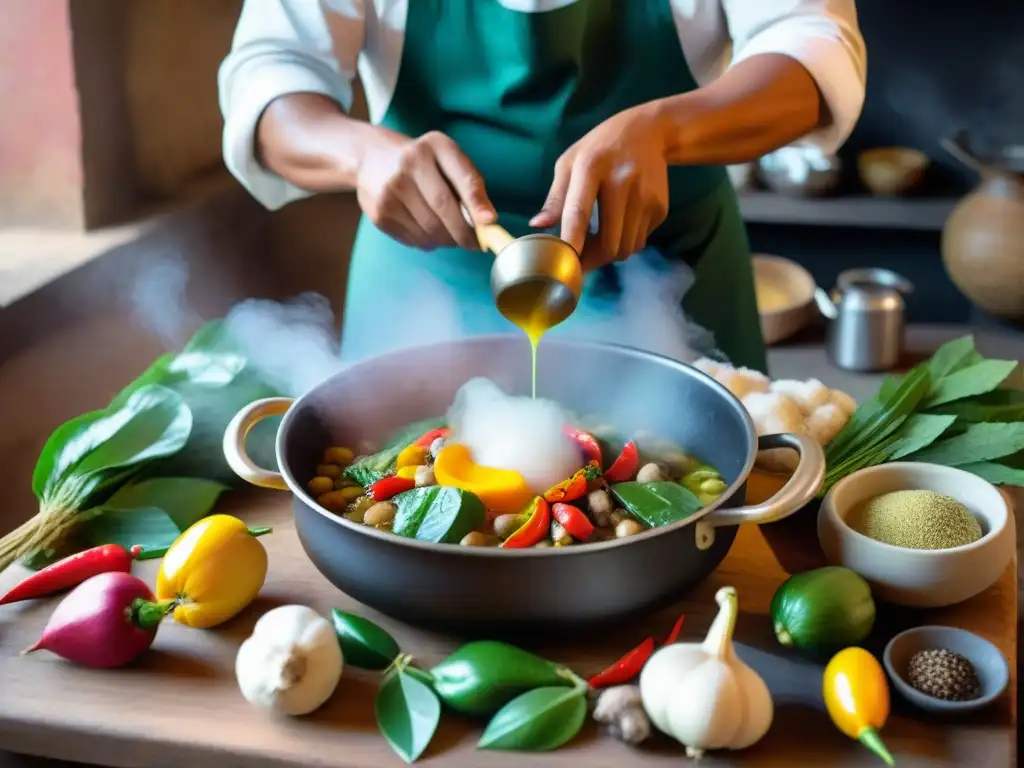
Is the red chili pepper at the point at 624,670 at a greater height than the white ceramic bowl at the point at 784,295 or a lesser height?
greater

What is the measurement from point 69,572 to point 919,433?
97cm

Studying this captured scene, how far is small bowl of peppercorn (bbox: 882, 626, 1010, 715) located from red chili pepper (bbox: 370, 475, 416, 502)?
1.69ft

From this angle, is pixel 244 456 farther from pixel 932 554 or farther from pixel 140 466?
pixel 932 554

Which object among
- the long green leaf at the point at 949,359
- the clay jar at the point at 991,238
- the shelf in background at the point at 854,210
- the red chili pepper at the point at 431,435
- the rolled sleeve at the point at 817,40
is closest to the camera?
the red chili pepper at the point at 431,435

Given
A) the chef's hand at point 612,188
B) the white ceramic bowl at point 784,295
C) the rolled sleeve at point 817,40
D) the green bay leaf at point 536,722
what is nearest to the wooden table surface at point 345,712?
the green bay leaf at point 536,722

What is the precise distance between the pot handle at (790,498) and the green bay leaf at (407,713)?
0.94ft

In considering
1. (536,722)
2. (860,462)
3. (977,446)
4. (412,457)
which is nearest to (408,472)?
(412,457)

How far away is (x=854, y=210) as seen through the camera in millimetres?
3141

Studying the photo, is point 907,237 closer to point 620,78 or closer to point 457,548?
point 620,78

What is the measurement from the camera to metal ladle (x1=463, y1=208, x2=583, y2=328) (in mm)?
1122

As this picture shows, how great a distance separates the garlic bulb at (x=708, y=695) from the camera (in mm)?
840

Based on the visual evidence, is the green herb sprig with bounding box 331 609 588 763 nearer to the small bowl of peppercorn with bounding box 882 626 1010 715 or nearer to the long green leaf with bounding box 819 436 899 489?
the small bowl of peppercorn with bounding box 882 626 1010 715

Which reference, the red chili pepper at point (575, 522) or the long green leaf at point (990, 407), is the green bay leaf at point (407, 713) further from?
the long green leaf at point (990, 407)

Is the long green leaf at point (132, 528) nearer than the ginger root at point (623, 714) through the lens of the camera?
No
